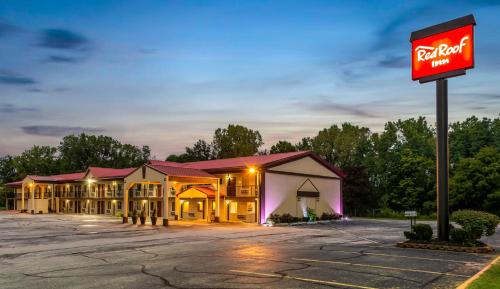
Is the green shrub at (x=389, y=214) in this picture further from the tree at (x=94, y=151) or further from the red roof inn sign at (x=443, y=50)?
the tree at (x=94, y=151)

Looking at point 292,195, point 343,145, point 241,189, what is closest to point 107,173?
point 241,189

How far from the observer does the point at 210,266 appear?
633 inches

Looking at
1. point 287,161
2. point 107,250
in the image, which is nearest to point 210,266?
point 107,250

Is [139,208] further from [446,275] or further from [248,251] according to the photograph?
[446,275]

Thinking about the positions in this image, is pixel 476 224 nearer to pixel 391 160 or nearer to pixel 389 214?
pixel 389 214


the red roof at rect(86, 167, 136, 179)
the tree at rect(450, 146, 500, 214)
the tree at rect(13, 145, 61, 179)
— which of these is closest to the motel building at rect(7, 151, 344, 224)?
the red roof at rect(86, 167, 136, 179)

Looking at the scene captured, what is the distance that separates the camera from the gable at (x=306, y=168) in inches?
1818

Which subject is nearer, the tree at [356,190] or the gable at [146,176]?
the gable at [146,176]

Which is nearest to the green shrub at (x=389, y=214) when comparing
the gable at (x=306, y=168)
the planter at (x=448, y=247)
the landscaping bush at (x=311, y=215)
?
the gable at (x=306, y=168)

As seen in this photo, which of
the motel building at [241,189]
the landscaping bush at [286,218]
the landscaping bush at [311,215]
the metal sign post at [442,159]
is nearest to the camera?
the metal sign post at [442,159]

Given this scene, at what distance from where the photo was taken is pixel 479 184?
5253 centimetres

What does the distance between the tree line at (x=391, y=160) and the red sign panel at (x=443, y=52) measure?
34.1 m

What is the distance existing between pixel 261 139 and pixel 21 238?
75931 mm

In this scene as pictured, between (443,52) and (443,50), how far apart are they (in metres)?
0.10
